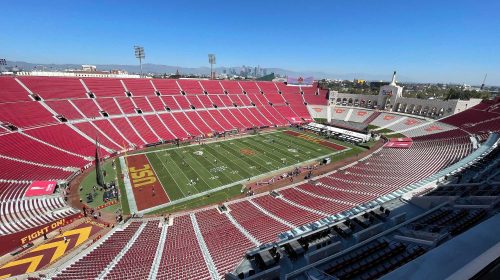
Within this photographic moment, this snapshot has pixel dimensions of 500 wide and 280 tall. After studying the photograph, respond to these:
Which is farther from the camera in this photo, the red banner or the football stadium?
the red banner

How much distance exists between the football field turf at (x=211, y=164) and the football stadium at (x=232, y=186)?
0.34 metres

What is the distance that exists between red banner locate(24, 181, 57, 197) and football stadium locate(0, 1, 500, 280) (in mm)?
194

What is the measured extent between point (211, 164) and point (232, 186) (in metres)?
9.11

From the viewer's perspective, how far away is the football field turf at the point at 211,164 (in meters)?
34.0

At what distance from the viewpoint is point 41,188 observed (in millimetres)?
31078

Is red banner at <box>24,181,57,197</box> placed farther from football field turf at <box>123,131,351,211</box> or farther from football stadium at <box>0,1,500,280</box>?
football field turf at <box>123,131,351,211</box>

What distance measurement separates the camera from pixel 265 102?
262 feet

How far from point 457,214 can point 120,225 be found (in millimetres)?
27851

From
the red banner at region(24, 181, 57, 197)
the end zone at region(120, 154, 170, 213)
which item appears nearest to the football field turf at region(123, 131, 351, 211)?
the end zone at region(120, 154, 170, 213)

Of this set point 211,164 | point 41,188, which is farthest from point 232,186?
point 41,188

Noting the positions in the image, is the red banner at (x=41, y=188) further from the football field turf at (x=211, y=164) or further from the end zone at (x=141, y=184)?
the football field turf at (x=211, y=164)

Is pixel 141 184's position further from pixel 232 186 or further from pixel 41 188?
pixel 232 186

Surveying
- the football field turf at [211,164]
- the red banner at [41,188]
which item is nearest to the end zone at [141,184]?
the football field turf at [211,164]

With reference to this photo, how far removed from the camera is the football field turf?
34.0 m
